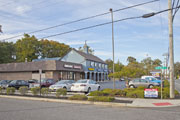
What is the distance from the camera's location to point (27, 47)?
71375 mm

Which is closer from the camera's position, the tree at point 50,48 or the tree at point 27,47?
the tree at point 27,47

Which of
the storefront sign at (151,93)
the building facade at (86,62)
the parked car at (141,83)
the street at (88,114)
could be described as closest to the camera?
the street at (88,114)

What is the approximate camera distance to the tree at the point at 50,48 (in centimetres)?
7550

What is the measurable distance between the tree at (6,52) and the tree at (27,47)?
6.73 meters

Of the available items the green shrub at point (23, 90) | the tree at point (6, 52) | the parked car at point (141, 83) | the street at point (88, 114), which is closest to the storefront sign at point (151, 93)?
the street at point (88, 114)

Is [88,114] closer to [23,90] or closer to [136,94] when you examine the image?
[136,94]

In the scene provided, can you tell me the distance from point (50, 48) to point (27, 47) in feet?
30.8

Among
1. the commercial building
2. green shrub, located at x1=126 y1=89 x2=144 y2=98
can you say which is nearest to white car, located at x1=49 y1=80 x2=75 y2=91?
green shrub, located at x1=126 y1=89 x2=144 y2=98

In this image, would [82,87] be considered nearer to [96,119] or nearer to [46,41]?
[96,119]

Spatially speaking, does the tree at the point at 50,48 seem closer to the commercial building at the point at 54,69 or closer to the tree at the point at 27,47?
the tree at the point at 27,47

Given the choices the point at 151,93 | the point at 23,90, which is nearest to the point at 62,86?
the point at 23,90

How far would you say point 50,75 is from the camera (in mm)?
38438

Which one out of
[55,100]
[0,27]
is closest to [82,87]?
[55,100]

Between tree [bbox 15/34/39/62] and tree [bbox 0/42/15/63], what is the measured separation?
6730mm
